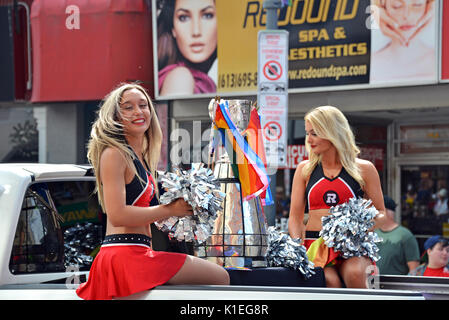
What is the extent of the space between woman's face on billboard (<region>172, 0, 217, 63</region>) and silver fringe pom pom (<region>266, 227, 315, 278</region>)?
7.66 m

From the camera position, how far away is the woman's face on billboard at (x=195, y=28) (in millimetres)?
11141

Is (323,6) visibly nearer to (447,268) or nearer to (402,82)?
(402,82)

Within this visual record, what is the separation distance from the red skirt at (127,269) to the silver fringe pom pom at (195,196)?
134 mm

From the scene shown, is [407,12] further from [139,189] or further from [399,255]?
[139,189]

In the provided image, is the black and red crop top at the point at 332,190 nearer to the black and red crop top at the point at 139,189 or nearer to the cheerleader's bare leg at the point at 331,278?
the cheerleader's bare leg at the point at 331,278

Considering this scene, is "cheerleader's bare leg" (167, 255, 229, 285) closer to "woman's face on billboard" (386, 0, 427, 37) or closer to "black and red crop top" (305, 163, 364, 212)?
"black and red crop top" (305, 163, 364, 212)

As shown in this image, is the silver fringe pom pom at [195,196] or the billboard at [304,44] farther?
the billboard at [304,44]

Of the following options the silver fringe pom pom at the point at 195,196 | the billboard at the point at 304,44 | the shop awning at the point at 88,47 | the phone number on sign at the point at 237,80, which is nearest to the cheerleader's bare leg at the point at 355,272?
the silver fringe pom pom at the point at 195,196

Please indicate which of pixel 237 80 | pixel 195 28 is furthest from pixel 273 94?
pixel 195 28

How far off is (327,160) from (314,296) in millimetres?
1402

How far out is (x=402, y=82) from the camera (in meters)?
9.50

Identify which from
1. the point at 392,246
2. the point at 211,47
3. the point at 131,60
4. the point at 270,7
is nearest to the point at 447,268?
the point at 392,246

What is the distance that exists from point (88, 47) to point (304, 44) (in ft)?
12.8

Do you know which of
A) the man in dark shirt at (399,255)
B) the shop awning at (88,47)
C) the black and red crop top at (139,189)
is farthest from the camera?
the shop awning at (88,47)
